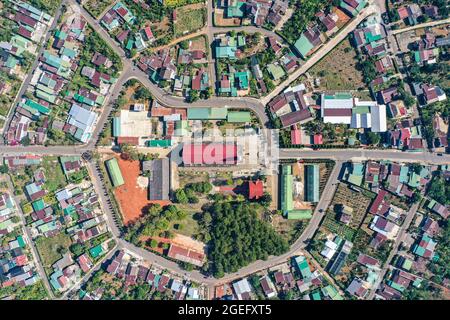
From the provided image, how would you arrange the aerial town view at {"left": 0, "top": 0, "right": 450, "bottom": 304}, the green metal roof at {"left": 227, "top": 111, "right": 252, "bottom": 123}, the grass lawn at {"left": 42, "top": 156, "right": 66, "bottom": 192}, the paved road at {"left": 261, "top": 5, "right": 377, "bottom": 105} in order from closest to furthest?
the aerial town view at {"left": 0, "top": 0, "right": 450, "bottom": 304}, the green metal roof at {"left": 227, "top": 111, "right": 252, "bottom": 123}, the paved road at {"left": 261, "top": 5, "right": 377, "bottom": 105}, the grass lawn at {"left": 42, "top": 156, "right": 66, "bottom": 192}

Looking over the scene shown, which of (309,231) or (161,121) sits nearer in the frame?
(309,231)

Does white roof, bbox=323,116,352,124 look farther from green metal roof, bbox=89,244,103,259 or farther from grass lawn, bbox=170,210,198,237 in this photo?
green metal roof, bbox=89,244,103,259

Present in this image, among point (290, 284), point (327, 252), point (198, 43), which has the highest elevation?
point (198, 43)

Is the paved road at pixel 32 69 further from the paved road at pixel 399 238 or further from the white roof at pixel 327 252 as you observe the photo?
the paved road at pixel 399 238

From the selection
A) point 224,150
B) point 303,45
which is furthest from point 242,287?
point 303,45

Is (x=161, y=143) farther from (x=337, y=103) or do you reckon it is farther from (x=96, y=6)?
(x=337, y=103)

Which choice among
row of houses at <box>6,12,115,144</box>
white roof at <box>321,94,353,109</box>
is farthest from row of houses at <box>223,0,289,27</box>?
row of houses at <box>6,12,115,144</box>

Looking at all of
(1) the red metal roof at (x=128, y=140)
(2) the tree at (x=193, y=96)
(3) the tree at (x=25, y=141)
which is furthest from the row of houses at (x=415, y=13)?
(3) the tree at (x=25, y=141)
